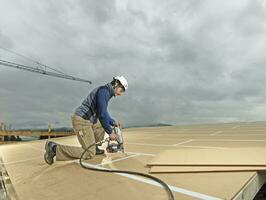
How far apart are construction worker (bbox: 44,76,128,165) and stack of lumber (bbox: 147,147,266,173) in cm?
89

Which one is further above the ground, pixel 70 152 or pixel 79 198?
pixel 70 152

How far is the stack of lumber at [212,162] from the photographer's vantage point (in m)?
1.70

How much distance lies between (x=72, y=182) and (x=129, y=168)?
1.70ft

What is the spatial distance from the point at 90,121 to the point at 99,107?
266 mm

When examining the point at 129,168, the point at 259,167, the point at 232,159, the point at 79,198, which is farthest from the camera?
the point at 129,168

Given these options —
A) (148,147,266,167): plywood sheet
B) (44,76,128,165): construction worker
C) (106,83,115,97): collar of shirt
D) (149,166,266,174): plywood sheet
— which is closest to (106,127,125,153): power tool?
(44,76,128,165): construction worker

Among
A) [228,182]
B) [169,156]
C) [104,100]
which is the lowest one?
[228,182]

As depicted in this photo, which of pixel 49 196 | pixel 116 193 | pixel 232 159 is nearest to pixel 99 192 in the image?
pixel 116 193

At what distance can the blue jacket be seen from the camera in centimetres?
265

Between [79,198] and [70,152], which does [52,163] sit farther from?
[79,198]

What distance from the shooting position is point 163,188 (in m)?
1.44

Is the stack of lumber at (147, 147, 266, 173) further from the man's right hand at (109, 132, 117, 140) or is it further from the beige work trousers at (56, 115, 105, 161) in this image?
the beige work trousers at (56, 115, 105, 161)

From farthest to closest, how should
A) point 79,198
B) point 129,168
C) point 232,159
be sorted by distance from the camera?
point 129,168 < point 232,159 < point 79,198

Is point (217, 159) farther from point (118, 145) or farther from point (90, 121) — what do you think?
point (90, 121)
